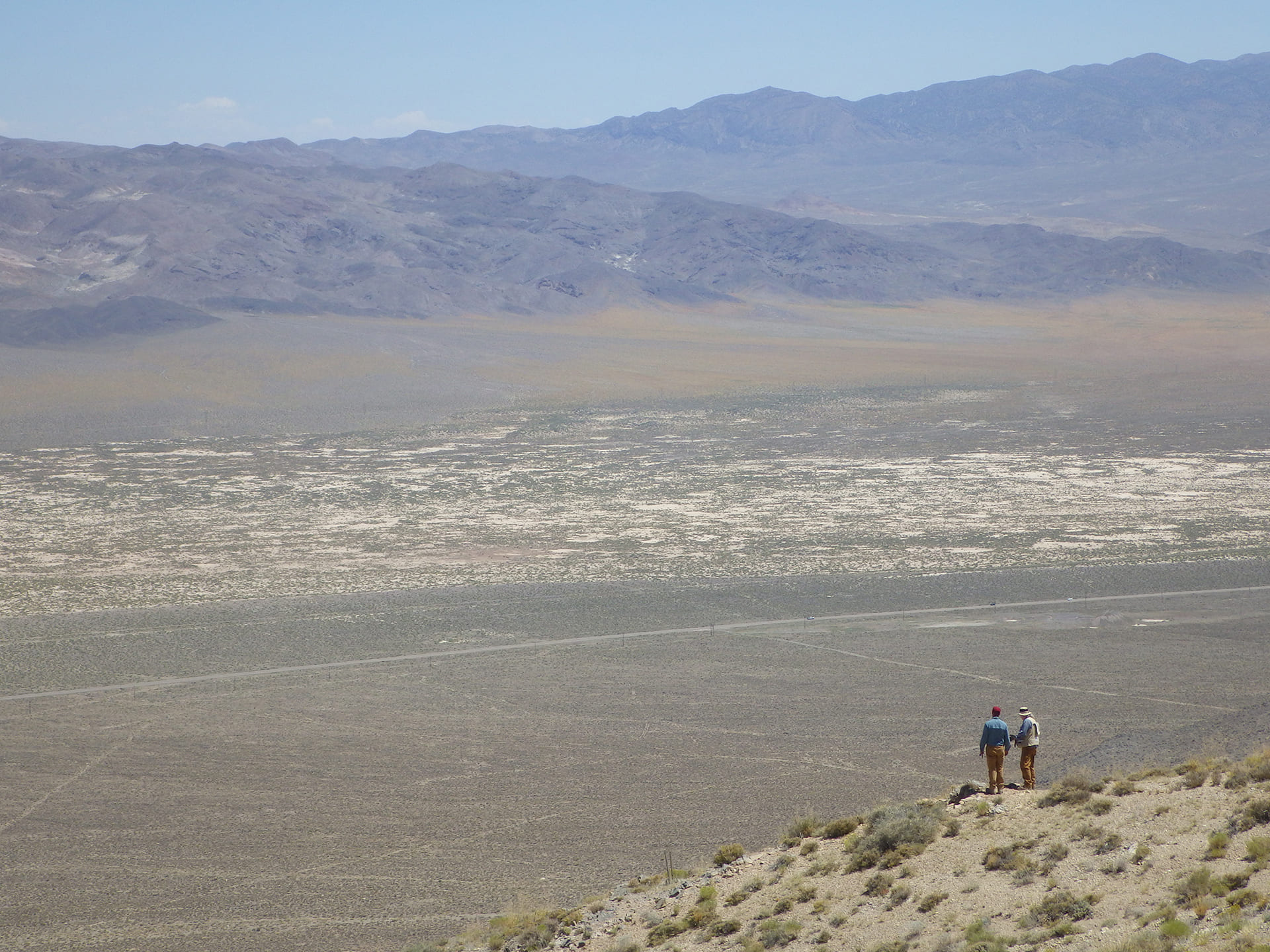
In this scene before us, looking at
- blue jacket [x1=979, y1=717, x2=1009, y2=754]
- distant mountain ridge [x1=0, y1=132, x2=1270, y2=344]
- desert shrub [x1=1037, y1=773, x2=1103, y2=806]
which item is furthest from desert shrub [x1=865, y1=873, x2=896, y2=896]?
distant mountain ridge [x1=0, y1=132, x2=1270, y2=344]

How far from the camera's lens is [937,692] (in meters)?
19.8

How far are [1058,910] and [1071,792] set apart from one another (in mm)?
2405

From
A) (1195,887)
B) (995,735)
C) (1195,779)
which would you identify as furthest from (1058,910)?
(995,735)

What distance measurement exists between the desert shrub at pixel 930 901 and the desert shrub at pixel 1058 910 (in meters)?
0.77

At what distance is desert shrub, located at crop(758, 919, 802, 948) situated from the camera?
10.3 m

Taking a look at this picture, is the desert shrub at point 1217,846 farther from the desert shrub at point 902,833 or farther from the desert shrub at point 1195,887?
the desert shrub at point 902,833

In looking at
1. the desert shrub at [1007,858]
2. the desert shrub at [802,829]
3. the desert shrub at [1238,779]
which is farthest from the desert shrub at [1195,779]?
the desert shrub at [802,829]

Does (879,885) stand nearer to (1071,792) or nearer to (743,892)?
(743,892)

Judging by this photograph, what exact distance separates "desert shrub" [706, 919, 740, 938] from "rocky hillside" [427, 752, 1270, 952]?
0.02 meters

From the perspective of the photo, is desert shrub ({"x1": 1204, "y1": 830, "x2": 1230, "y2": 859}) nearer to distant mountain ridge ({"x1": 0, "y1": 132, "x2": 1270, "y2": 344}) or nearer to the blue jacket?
the blue jacket

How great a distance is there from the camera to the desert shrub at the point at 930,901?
10242mm

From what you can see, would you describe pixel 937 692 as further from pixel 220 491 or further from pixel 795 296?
pixel 795 296

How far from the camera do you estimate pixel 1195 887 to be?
9.32 metres

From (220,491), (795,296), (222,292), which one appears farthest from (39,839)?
(795,296)
